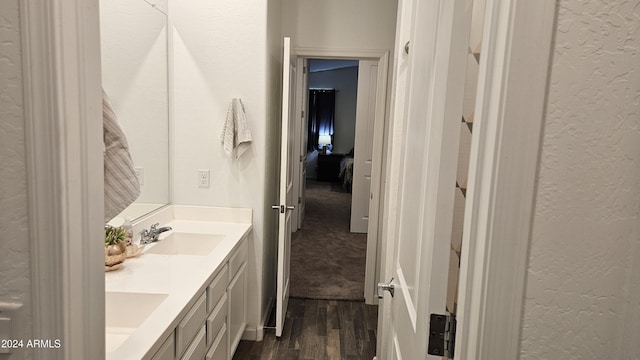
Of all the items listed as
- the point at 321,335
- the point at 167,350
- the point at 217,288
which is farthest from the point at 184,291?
the point at 321,335

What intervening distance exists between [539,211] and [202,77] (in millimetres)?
2413

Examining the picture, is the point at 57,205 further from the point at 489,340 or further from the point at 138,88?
the point at 138,88

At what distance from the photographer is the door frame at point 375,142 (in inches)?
126

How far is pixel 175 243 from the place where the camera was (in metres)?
2.34

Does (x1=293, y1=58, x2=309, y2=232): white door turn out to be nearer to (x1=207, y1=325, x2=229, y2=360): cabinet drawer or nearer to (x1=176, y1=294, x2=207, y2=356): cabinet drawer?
(x1=207, y1=325, x2=229, y2=360): cabinet drawer

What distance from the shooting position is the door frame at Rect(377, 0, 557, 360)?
1.86 feet

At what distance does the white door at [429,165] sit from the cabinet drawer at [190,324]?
777 millimetres

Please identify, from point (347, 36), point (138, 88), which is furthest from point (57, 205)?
point (347, 36)

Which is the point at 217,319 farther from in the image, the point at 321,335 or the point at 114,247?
the point at 321,335

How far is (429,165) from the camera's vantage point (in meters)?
0.86

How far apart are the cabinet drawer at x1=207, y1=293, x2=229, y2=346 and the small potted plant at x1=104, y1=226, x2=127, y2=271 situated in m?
0.49

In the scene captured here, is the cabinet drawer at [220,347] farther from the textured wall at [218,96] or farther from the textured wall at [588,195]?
the textured wall at [588,195]

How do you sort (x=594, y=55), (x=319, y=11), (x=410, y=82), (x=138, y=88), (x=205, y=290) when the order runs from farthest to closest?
(x=319, y=11), (x=138, y=88), (x=205, y=290), (x=410, y=82), (x=594, y=55)

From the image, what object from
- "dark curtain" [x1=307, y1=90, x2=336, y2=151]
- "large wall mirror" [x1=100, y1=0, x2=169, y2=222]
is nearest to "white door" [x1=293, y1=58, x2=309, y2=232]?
"large wall mirror" [x1=100, y1=0, x2=169, y2=222]
